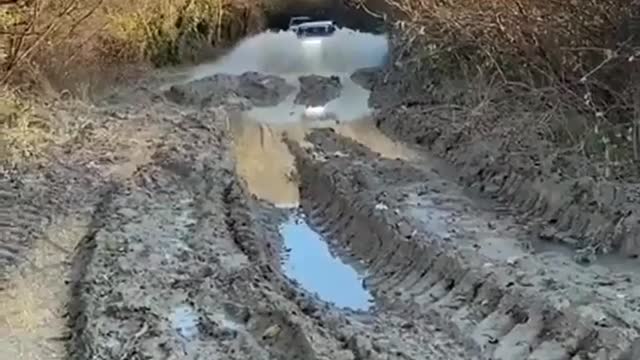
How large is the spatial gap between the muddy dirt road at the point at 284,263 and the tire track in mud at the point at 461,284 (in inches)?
0.8

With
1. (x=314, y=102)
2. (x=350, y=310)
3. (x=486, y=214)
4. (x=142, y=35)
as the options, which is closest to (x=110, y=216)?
(x=350, y=310)

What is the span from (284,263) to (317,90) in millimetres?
11895

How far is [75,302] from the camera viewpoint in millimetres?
8898

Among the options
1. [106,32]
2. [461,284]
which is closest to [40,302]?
[461,284]

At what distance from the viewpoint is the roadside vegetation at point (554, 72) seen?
35.7ft

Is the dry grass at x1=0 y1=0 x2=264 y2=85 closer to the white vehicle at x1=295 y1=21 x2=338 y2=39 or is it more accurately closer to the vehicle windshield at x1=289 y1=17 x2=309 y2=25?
the vehicle windshield at x1=289 y1=17 x2=309 y2=25

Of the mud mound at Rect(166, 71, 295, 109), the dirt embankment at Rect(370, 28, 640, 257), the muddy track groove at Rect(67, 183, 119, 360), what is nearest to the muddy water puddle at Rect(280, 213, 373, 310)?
the dirt embankment at Rect(370, 28, 640, 257)

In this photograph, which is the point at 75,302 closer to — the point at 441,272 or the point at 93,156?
the point at 441,272

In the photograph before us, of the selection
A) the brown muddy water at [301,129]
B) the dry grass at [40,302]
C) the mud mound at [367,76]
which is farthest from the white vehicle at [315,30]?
the dry grass at [40,302]

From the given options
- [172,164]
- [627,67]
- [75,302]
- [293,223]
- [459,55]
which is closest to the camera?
[75,302]

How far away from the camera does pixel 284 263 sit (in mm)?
11211

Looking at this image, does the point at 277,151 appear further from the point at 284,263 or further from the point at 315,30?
the point at 315,30

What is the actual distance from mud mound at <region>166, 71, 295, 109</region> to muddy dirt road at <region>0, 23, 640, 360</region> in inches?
175

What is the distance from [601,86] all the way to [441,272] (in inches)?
135
